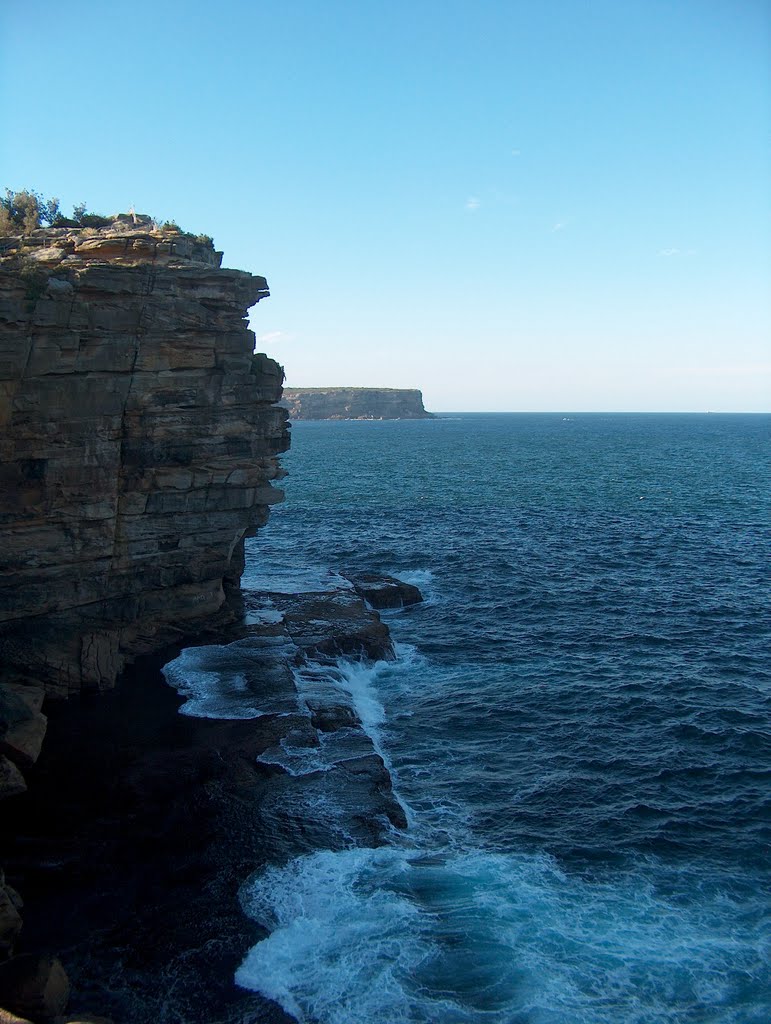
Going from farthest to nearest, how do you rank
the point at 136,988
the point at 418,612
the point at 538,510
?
the point at 538,510
the point at 418,612
the point at 136,988

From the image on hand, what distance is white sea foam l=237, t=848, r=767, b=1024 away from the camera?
704 inches

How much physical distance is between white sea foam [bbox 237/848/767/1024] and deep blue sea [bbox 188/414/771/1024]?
6cm

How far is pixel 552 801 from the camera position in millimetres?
26250

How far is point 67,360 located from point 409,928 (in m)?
26.0

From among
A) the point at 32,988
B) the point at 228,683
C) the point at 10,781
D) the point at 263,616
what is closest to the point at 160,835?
the point at 10,781

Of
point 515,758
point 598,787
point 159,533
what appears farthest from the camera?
point 159,533

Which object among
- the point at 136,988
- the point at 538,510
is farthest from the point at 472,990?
the point at 538,510

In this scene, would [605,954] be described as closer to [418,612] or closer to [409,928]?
[409,928]

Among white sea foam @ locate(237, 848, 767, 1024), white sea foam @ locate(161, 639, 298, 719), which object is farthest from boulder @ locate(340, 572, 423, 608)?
white sea foam @ locate(237, 848, 767, 1024)

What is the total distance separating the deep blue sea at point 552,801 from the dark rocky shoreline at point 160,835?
111 centimetres

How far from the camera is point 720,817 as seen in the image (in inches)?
981

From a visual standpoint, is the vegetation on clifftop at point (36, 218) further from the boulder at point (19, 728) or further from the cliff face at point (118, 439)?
the boulder at point (19, 728)

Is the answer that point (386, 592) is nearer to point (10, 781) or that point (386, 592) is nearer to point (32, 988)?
point (10, 781)

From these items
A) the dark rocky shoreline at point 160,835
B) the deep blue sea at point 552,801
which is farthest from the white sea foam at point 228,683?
the deep blue sea at point 552,801
